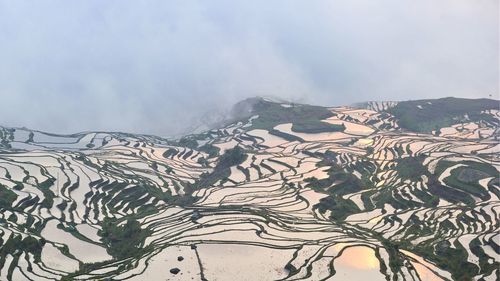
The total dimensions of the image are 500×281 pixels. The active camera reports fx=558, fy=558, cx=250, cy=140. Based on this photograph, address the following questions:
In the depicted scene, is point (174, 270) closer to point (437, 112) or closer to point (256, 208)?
point (256, 208)

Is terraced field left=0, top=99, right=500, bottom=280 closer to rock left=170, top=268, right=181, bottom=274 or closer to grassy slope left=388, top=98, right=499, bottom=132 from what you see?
rock left=170, top=268, right=181, bottom=274

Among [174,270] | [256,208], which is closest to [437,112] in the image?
[256,208]

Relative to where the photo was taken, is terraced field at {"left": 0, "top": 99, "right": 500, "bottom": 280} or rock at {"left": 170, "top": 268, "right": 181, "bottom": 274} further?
terraced field at {"left": 0, "top": 99, "right": 500, "bottom": 280}

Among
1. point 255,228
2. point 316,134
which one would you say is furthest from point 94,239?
point 316,134

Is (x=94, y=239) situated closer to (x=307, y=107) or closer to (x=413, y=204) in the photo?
(x=413, y=204)

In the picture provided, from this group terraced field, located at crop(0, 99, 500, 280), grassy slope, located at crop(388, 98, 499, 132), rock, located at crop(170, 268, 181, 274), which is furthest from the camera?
grassy slope, located at crop(388, 98, 499, 132)

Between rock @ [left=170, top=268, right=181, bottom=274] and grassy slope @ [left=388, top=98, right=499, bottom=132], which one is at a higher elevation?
grassy slope @ [left=388, top=98, right=499, bottom=132]

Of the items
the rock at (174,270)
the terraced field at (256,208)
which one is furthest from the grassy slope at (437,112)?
the rock at (174,270)

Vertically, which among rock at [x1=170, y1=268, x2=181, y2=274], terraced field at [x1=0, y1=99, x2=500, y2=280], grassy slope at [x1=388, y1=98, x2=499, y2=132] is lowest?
rock at [x1=170, y1=268, x2=181, y2=274]

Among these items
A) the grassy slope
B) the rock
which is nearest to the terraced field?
the rock
